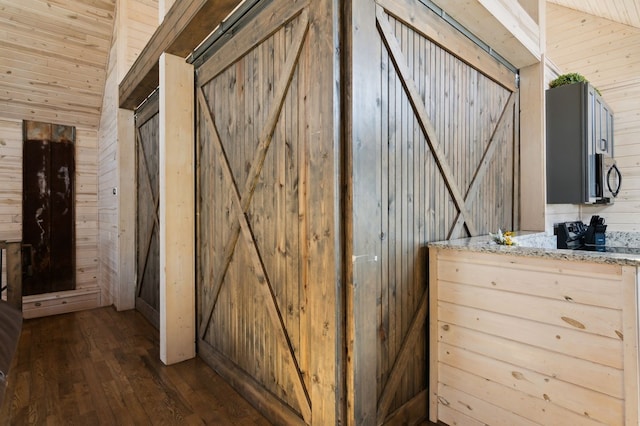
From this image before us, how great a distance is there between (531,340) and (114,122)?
457cm

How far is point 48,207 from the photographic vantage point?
432 centimetres

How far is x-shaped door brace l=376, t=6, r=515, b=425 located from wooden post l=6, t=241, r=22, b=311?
9.71 feet

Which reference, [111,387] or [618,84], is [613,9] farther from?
[111,387]

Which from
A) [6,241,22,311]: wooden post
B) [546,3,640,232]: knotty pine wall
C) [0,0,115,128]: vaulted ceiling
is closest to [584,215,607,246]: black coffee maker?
[546,3,640,232]: knotty pine wall

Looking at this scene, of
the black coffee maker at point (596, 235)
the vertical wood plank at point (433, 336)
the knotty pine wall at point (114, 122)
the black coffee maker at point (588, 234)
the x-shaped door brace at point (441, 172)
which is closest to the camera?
the x-shaped door brace at point (441, 172)

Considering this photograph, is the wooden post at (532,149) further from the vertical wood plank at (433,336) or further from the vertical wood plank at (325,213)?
the vertical wood plank at (325,213)

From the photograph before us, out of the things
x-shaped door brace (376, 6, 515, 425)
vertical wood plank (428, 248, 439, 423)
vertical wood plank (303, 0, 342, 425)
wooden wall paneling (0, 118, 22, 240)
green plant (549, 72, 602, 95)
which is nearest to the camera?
vertical wood plank (303, 0, 342, 425)

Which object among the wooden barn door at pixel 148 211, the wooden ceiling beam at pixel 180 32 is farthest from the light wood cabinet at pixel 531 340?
the wooden barn door at pixel 148 211

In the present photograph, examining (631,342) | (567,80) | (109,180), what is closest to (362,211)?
(631,342)

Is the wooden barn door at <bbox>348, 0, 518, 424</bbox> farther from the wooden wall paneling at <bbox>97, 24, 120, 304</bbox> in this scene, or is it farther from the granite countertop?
the wooden wall paneling at <bbox>97, 24, 120, 304</bbox>

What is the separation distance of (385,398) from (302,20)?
6.38ft

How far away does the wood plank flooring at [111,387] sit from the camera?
1.90 meters

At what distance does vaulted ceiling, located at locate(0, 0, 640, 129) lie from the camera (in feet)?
10.8

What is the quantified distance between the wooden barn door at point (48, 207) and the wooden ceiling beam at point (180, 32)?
75.6 inches
